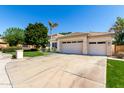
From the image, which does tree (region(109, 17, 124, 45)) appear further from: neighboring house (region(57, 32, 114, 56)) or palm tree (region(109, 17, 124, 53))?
neighboring house (region(57, 32, 114, 56))

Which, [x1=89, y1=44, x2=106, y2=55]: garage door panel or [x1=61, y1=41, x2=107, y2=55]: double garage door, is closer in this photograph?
[x1=89, y1=44, x2=106, y2=55]: garage door panel

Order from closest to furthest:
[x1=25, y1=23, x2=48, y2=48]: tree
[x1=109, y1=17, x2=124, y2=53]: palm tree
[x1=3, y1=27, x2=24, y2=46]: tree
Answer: [x1=109, y1=17, x2=124, y2=53]: palm tree → [x1=25, y1=23, x2=48, y2=48]: tree → [x1=3, y1=27, x2=24, y2=46]: tree

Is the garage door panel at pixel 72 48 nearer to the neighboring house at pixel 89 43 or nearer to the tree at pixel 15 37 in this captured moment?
the neighboring house at pixel 89 43

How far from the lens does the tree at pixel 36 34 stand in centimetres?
2648

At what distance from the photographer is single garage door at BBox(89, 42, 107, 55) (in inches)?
708

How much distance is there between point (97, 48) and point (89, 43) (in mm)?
1475

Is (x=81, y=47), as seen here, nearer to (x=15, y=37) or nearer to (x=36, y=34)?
(x=36, y=34)

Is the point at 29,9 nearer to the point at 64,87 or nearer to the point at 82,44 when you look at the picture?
the point at 82,44

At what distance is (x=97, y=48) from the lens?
61.4ft

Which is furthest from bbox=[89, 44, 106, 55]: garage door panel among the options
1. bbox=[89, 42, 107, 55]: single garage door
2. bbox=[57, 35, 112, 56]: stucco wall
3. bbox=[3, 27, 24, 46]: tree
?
bbox=[3, 27, 24, 46]: tree

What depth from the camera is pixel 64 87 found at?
596cm

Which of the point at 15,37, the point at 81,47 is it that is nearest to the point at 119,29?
the point at 81,47

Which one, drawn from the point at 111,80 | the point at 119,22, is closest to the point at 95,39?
the point at 119,22
